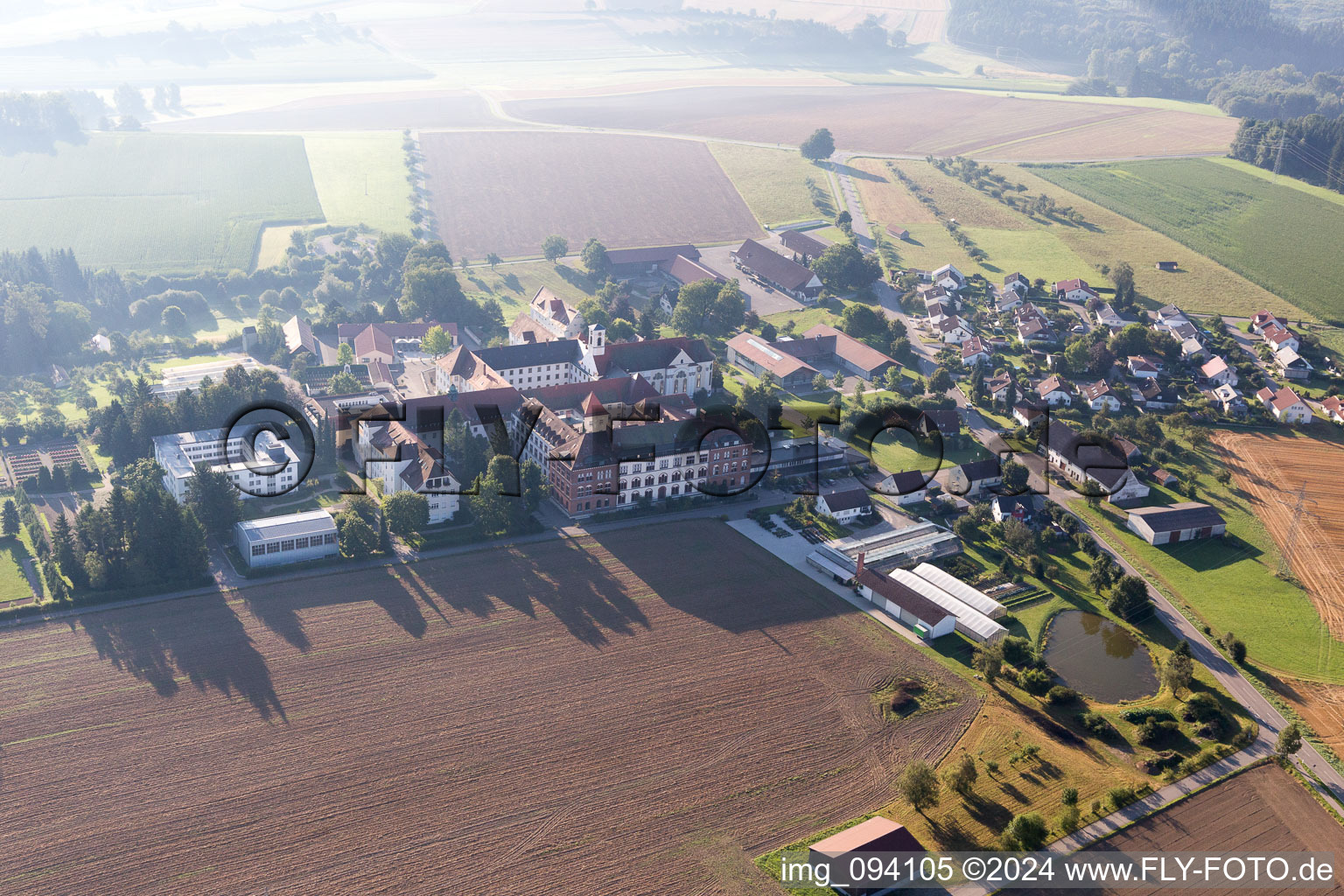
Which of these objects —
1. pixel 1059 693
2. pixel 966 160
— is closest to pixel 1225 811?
pixel 1059 693

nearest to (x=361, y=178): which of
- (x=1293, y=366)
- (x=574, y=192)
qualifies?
(x=574, y=192)

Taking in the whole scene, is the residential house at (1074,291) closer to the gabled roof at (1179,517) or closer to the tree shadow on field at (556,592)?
the gabled roof at (1179,517)

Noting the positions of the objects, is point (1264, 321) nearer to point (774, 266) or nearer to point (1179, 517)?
point (1179, 517)

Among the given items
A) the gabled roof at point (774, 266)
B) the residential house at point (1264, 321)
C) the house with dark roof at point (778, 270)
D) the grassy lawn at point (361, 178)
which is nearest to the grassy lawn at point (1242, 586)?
the residential house at point (1264, 321)

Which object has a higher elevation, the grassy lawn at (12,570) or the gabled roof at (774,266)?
the gabled roof at (774,266)

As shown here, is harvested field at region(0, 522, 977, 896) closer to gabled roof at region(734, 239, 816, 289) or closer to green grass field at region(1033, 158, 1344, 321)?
gabled roof at region(734, 239, 816, 289)
